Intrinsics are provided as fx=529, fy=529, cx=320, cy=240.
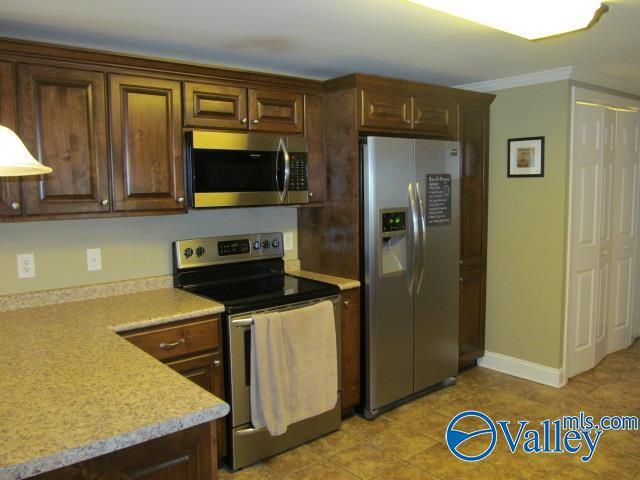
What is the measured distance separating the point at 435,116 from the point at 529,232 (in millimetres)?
1118

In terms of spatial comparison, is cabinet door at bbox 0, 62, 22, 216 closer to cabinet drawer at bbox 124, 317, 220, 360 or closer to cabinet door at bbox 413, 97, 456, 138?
cabinet drawer at bbox 124, 317, 220, 360

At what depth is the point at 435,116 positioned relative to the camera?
3502 mm

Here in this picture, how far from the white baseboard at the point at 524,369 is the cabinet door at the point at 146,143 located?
2.69 meters

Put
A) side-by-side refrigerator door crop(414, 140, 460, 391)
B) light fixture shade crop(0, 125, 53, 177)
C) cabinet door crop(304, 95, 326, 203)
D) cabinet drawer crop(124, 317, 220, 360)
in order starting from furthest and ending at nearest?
side-by-side refrigerator door crop(414, 140, 460, 391) → cabinet door crop(304, 95, 326, 203) → cabinet drawer crop(124, 317, 220, 360) → light fixture shade crop(0, 125, 53, 177)

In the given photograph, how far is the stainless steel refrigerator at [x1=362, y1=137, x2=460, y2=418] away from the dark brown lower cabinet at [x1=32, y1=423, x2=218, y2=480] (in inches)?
70.5

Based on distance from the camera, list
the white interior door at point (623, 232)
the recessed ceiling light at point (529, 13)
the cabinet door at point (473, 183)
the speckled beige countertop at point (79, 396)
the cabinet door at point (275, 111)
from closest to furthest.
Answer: the speckled beige countertop at point (79, 396) < the recessed ceiling light at point (529, 13) < the cabinet door at point (275, 111) < the cabinet door at point (473, 183) < the white interior door at point (623, 232)

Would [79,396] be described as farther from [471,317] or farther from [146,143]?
[471,317]

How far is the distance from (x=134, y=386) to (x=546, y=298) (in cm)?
311

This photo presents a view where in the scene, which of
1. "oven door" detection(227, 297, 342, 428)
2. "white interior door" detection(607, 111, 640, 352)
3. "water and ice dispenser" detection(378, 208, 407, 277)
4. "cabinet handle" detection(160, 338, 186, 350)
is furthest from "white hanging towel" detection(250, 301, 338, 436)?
"white interior door" detection(607, 111, 640, 352)

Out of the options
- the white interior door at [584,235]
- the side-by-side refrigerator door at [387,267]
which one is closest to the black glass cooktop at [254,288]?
the side-by-side refrigerator door at [387,267]

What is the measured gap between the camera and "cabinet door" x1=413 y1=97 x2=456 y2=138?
3.40 metres

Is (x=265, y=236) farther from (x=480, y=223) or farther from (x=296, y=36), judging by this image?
(x=480, y=223)

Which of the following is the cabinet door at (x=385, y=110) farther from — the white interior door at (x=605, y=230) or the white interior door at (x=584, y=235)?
the white interior door at (x=605, y=230)

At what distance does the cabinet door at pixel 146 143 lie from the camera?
2.54 metres
